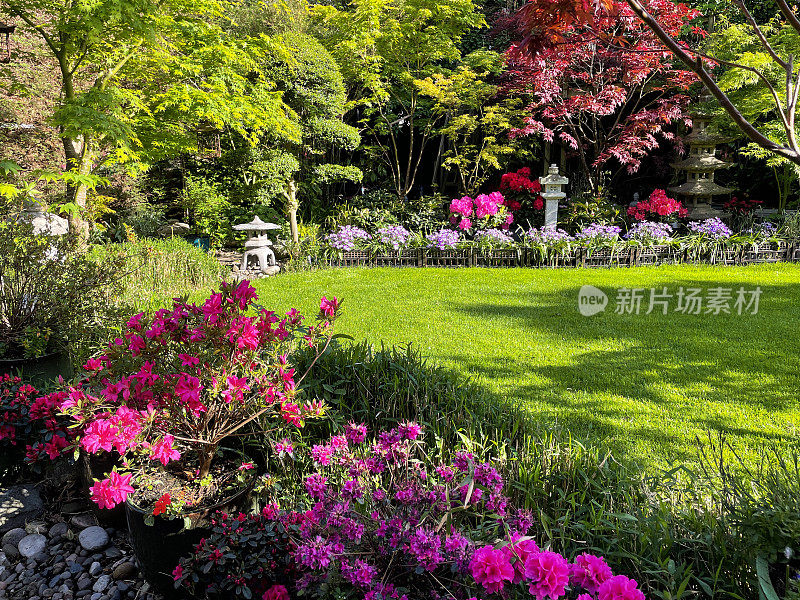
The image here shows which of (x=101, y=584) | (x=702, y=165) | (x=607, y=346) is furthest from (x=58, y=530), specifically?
(x=702, y=165)

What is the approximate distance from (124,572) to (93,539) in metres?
0.25

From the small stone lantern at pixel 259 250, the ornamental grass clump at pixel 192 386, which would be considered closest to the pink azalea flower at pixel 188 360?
the ornamental grass clump at pixel 192 386

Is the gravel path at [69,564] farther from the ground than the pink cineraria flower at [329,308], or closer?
closer

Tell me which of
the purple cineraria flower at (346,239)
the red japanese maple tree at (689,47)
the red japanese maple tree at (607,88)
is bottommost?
the purple cineraria flower at (346,239)

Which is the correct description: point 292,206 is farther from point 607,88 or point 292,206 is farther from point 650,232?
point 650,232

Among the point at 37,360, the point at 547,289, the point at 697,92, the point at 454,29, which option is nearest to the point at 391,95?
the point at 454,29

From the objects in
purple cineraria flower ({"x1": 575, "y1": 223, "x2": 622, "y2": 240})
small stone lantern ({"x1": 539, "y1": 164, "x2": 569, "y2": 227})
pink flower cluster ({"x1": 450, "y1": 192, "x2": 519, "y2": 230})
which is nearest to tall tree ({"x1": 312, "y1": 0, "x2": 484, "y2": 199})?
pink flower cluster ({"x1": 450, "y1": 192, "x2": 519, "y2": 230})

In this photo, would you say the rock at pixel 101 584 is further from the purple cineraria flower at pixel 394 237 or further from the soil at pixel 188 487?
the purple cineraria flower at pixel 394 237

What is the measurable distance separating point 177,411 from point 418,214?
844 cm

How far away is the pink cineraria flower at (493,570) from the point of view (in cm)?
110

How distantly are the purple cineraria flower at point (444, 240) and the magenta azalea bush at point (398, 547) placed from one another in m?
6.43

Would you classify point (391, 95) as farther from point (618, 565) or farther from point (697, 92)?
point (618, 565)

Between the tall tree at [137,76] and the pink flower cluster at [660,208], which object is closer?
the tall tree at [137,76]

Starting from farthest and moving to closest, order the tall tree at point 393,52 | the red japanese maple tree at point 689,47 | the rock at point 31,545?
the tall tree at point 393,52, the rock at point 31,545, the red japanese maple tree at point 689,47
